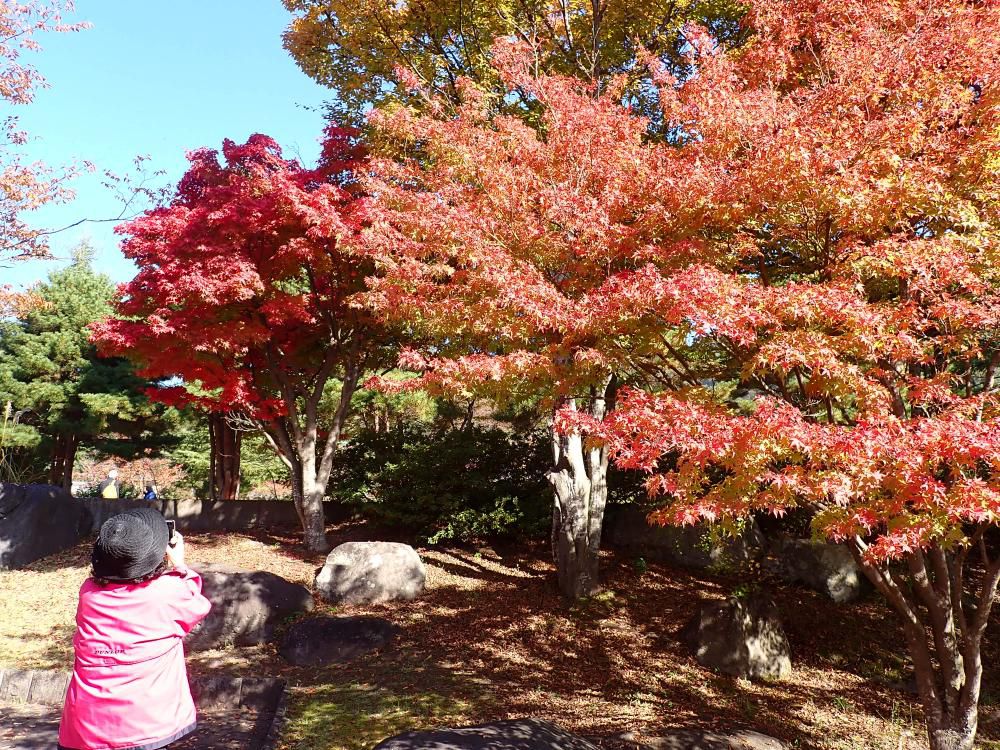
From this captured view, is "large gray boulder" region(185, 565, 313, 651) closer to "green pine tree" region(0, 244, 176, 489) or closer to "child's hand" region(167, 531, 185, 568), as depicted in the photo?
"child's hand" region(167, 531, 185, 568)

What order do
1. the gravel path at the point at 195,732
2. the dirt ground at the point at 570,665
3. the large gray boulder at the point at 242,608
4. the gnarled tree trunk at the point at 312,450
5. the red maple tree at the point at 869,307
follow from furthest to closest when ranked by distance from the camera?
1. the gnarled tree trunk at the point at 312,450
2. the large gray boulder at the point at 242,608
3. the dirt ground at the point at 570,665
4. the gravel path at the point at 195,732
5. the red maple tree at the point at 869,307

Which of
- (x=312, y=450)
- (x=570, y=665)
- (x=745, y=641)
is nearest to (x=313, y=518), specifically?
(x=312, y=450)

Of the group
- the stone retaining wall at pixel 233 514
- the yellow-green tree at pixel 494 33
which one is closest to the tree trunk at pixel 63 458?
the stone retaining wall at pixel 233 514

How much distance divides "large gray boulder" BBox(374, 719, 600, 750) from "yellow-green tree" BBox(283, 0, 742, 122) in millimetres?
8664

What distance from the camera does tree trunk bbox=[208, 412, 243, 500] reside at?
16.7 m

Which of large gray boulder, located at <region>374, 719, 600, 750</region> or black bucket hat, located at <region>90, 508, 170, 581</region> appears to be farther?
large gray boulder, located at <region>374, 719, 600, 750</region>

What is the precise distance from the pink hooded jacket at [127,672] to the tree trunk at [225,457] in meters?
14.5

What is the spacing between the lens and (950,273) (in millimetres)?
4348

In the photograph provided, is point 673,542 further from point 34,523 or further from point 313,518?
point 34,523

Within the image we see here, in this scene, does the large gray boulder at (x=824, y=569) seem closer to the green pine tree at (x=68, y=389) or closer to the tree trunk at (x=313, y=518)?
the tree trunk at (x=313, y=518)

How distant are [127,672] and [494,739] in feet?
8.19

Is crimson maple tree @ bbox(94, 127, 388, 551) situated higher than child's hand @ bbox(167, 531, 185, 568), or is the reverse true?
crimson maple tree @ bbox(94, 127, 388, 551)

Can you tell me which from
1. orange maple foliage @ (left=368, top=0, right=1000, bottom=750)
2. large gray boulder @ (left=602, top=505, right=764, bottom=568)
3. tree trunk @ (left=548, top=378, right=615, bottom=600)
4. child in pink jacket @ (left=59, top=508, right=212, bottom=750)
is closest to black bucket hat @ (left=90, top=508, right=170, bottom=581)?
child in pink jacket @ (left=59, top=508, right=212, bottom=750)

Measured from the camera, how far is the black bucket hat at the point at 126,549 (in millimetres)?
2783
